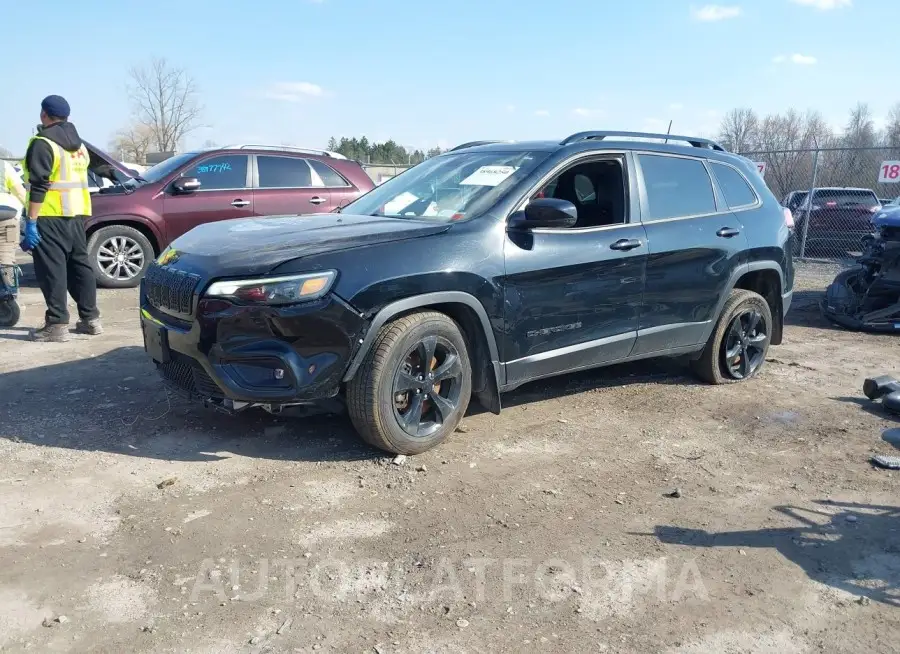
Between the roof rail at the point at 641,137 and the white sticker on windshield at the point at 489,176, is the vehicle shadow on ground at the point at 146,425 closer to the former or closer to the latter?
the white sticker on windshield at the point at 489,176

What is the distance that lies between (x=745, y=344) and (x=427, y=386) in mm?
3071

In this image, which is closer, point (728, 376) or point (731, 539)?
point (731, 539)

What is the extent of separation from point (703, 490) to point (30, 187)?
19.6ft

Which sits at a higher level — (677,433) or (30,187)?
(30,187)

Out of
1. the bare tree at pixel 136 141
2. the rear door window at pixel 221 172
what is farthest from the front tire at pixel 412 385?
the bare tree at pixel 136 141

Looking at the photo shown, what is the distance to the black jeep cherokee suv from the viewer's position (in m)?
3.84

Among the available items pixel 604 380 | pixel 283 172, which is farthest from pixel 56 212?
pixel 604 380

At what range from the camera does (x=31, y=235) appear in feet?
21.6

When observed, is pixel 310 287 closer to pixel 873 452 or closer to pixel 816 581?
pixel 816 581

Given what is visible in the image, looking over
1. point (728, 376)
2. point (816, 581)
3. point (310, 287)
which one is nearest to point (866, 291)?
point (728, 376)

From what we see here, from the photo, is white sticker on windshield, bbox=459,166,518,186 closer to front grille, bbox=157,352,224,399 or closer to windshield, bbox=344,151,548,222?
windshield, bbox=344,151,548,222

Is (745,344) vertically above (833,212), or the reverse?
(833,212)

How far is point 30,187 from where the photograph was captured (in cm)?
657

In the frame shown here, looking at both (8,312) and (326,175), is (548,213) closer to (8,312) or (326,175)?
(8,312)
